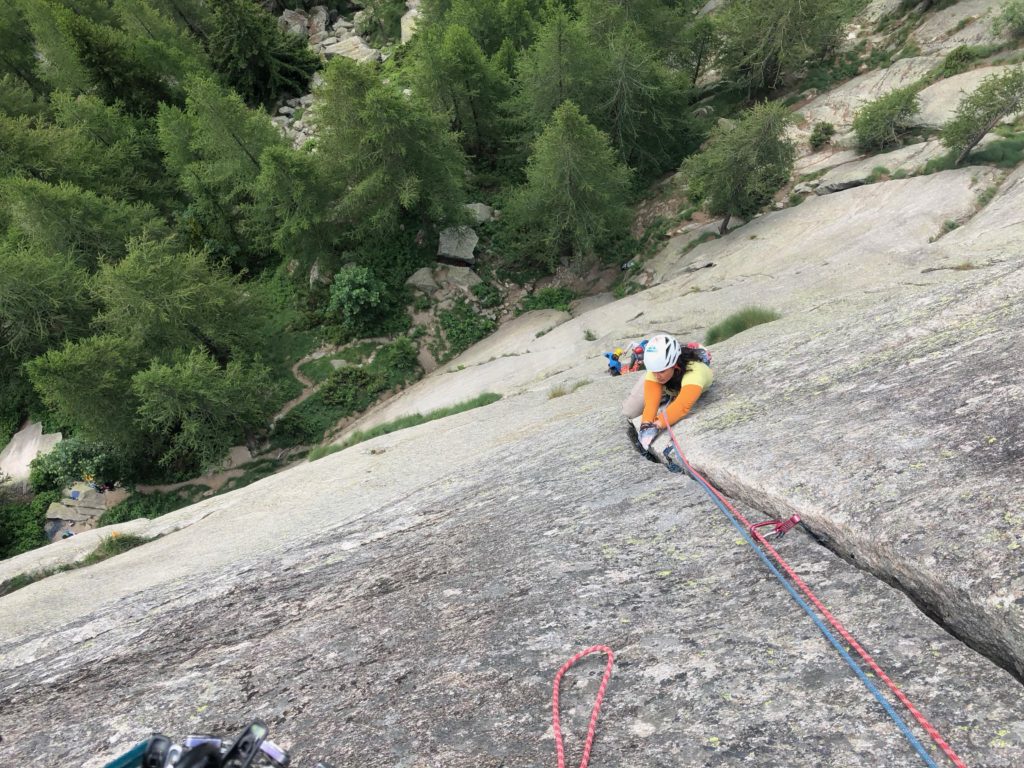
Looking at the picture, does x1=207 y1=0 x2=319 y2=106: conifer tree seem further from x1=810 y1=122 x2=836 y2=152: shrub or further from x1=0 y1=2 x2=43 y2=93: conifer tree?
x1=810 y1=122 x2=836 y2=152: shrub

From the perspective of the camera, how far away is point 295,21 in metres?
53.5

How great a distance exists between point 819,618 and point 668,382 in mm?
4401

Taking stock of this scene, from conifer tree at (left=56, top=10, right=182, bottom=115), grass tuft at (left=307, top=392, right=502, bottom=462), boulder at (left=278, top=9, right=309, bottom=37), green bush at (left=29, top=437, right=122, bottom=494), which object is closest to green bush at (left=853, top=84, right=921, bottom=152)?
grass tuft at (left=307, top=392, right=502, bottom=462)

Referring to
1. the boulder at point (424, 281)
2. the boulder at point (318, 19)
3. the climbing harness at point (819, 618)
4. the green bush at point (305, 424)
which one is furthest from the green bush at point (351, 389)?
the boulder at point (318, 19)

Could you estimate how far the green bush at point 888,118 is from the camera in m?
20.8

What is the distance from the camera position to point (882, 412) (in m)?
4.80

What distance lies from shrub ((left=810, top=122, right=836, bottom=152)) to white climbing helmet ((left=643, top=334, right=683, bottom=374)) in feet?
82.5

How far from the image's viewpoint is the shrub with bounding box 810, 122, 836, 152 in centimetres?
2466

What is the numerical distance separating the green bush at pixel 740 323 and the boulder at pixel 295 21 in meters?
60.4

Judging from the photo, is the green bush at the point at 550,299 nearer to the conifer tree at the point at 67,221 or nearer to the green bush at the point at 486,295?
the green bush at the point at 486,295

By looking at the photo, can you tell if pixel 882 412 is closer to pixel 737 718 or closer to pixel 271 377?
pixel 737 718

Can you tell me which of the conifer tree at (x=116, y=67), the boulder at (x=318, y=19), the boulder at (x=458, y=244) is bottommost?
the boulder at (x=458, y=244)

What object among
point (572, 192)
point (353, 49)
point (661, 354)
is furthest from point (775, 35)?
point (353, 49)

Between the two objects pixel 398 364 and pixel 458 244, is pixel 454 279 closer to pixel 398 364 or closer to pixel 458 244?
pixel 458 244
